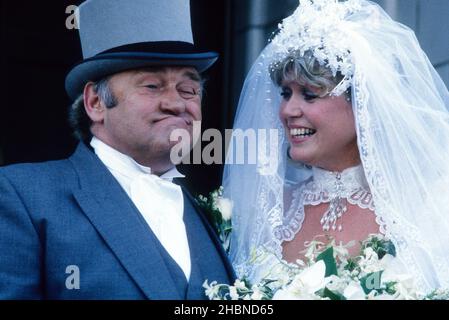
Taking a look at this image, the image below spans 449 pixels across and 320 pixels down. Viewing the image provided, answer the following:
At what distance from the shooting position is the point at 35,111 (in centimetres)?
232


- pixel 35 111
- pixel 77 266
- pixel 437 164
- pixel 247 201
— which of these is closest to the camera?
pixel 77 266

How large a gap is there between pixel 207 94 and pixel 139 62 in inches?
24.7

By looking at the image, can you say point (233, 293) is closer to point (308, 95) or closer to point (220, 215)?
point (220, 215)

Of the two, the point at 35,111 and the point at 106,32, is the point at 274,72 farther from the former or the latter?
the point at 35,111

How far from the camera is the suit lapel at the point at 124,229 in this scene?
1.68 meters

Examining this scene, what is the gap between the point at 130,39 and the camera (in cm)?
188

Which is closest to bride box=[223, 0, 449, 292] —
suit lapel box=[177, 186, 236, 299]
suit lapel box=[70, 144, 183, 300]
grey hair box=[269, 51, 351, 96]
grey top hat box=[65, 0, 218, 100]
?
grey hair box=[269, 51, 351, 96]

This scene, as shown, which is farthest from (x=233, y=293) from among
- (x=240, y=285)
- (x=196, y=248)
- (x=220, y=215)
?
(x=220, y=215)

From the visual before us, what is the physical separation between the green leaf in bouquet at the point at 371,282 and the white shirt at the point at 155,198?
1.16 ft

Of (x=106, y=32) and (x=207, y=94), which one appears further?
(x=207, y=94)

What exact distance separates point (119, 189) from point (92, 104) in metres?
0.22

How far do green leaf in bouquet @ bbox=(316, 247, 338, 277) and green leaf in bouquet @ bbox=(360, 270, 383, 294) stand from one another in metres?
0.06

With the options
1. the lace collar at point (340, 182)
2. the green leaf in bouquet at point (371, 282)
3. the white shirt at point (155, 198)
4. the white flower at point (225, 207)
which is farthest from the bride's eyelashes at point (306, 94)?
the green leaf in bouquet at point (371, 282)
